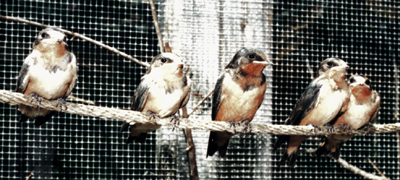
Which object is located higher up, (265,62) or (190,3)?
(190,3)

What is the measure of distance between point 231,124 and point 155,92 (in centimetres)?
52

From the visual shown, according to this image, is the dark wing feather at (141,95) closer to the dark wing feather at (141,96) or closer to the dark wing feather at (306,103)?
the dark wing feather at (141,96)

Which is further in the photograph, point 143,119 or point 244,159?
point 244,159

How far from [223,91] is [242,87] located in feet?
0.48

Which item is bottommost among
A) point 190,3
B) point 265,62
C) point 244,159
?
point 244,159

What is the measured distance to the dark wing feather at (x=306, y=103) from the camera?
316cm

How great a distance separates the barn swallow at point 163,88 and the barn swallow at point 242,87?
11.6 inches

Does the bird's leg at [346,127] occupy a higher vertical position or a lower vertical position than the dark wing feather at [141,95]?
lower

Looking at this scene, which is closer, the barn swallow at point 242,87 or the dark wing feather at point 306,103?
the barn swallow at point 242,87

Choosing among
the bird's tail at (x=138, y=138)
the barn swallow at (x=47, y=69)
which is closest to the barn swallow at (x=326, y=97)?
the bird's tail at (x=138, y=138)

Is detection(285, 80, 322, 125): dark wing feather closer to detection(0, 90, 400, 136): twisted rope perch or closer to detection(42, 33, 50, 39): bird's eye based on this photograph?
detection(0, 90, 400, 136): twisted rope perch

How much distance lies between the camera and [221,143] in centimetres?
320

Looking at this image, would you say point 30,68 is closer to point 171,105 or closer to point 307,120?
point 171,105

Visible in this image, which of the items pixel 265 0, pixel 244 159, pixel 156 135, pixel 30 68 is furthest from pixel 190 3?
pixel 30 68
